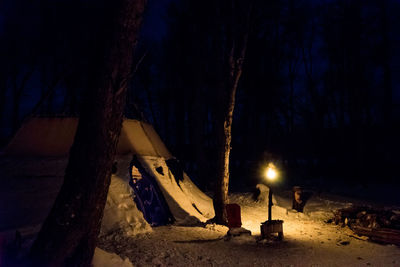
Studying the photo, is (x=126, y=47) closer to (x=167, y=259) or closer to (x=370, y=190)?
(x=167, y=259)

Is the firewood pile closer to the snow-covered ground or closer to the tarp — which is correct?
the snow-covered ground

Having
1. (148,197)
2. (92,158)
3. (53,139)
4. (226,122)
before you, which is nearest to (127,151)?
(148,197)

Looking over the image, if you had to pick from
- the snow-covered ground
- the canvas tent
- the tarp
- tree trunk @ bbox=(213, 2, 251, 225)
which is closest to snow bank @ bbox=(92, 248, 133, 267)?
the snow-covered ground

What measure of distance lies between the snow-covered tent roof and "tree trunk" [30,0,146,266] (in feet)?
17.8

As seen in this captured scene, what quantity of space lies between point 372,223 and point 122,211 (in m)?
6.12

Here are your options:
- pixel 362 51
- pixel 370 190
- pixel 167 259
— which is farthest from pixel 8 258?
pixel 362 51

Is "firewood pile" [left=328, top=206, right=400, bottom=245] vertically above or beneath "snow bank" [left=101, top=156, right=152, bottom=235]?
beneath

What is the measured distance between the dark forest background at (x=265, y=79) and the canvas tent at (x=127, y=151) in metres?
4.29

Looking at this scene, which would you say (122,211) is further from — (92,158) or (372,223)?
(372,223)

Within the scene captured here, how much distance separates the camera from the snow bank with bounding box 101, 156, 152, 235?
292 inches

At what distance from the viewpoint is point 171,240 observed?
23.2ft

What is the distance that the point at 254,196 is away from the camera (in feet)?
42.2

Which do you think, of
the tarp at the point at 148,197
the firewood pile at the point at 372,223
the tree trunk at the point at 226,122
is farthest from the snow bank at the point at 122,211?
the firewood pile at the point at 372,223

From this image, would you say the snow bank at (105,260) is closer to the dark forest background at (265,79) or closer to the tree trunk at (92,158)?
the tree trunk at (92,158)
